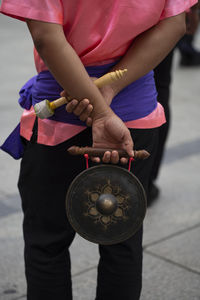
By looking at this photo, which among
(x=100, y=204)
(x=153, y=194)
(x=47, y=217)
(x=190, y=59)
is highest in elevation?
(x=100, y=204)

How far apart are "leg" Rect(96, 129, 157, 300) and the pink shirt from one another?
0.27 metres

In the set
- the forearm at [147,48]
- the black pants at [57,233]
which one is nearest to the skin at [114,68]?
the forearm at [147,48]

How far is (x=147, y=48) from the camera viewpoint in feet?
5.85

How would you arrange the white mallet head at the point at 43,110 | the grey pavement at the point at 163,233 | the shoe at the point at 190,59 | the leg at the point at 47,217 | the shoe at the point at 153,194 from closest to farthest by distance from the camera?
the white mallet head at the point at 43,110 < the leg at the point at 47,217 < the grey pavement at the point at 163,233 < the shoe at the point at 153,194 < the shoe at the point at 190,59

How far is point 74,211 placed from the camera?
1728mm

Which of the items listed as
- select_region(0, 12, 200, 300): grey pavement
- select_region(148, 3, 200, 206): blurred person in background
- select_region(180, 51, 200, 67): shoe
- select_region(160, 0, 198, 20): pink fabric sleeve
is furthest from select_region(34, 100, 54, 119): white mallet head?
select_region(180, 51, 200, 67): shoe

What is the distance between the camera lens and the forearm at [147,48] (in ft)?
5.82

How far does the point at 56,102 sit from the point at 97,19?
27cm

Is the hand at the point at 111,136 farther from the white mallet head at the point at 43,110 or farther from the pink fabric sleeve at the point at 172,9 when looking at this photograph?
the pink fabric sleeve at the point at 172,9

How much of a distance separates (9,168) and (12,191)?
0.38 metres

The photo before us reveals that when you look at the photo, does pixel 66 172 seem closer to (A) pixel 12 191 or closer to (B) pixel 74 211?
(B) pixel 74 211

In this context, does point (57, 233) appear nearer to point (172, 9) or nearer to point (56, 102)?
point (56, 102)

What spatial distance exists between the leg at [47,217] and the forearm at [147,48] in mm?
244

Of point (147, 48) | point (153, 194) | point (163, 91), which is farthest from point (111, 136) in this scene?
point (153, 194)
